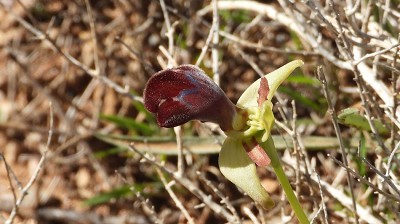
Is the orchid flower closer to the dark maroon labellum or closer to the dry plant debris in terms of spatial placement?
the dark maroon labellum

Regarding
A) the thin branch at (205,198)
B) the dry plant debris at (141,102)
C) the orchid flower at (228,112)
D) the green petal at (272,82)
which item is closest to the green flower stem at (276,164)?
the orchid flower at (228,112)

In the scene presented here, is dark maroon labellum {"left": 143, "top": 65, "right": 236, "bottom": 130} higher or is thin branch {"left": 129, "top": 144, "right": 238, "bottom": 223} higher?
dark maroon labellum {"left": 143, "top": 65, "right": 236, "bottom": 130}

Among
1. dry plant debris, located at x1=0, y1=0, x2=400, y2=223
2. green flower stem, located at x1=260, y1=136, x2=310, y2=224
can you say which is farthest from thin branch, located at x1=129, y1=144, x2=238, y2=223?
green flower stem, located at x1=260, y1=136, x2=310, y2=224

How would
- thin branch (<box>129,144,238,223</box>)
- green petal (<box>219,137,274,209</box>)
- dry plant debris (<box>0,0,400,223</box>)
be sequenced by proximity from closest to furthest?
green petal (<box>219,137,274,209</box>) < thin branch (<box>129,144,238,223</box>) < dry plant debris (<box>0,0,400,223</box>)

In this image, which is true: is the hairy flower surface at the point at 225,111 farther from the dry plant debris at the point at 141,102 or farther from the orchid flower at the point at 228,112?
the dry plant debris at the point at 141,102

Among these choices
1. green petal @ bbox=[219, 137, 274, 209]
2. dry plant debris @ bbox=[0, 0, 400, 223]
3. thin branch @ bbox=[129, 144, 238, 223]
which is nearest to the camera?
green petal @ bbox=[219, 137, 274, 209]

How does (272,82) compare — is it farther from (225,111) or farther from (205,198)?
(205,198)

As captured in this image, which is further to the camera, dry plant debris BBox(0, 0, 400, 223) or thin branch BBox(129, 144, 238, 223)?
dry plant debris BBox(0, 0, 400, 223)
